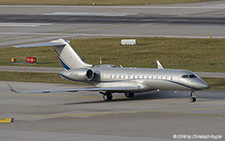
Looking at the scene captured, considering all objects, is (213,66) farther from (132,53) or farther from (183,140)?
(183,140)

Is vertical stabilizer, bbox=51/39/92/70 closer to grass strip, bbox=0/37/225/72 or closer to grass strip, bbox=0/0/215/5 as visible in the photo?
grass strip, bbox=0/37/225/72

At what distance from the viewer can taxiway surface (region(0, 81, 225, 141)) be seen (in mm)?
31094

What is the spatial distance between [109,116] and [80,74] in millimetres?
8446

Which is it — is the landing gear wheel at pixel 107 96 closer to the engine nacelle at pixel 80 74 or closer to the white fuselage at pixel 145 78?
the white fuselage at pixel 145 78

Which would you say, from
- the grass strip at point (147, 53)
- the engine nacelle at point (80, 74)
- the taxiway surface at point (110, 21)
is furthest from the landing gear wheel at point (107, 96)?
the taxiway surface at point (110, 21)

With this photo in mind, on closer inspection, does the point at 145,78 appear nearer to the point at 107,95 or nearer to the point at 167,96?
the point at 107,95

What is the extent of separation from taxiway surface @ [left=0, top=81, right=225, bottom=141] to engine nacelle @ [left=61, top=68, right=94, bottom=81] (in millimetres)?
2083

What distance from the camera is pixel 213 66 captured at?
63.0 metres

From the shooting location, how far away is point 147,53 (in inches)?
2869

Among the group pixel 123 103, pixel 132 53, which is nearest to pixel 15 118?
pixel 123 103

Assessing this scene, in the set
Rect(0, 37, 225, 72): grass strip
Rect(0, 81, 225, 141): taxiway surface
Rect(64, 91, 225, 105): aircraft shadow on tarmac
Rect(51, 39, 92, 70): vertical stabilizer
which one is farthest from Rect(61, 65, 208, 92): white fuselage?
Rect(0, 37, 225, 72): grass strip

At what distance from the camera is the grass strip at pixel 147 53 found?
66312 millimetres

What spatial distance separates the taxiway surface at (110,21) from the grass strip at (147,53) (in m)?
4.76

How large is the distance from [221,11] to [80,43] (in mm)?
42397
